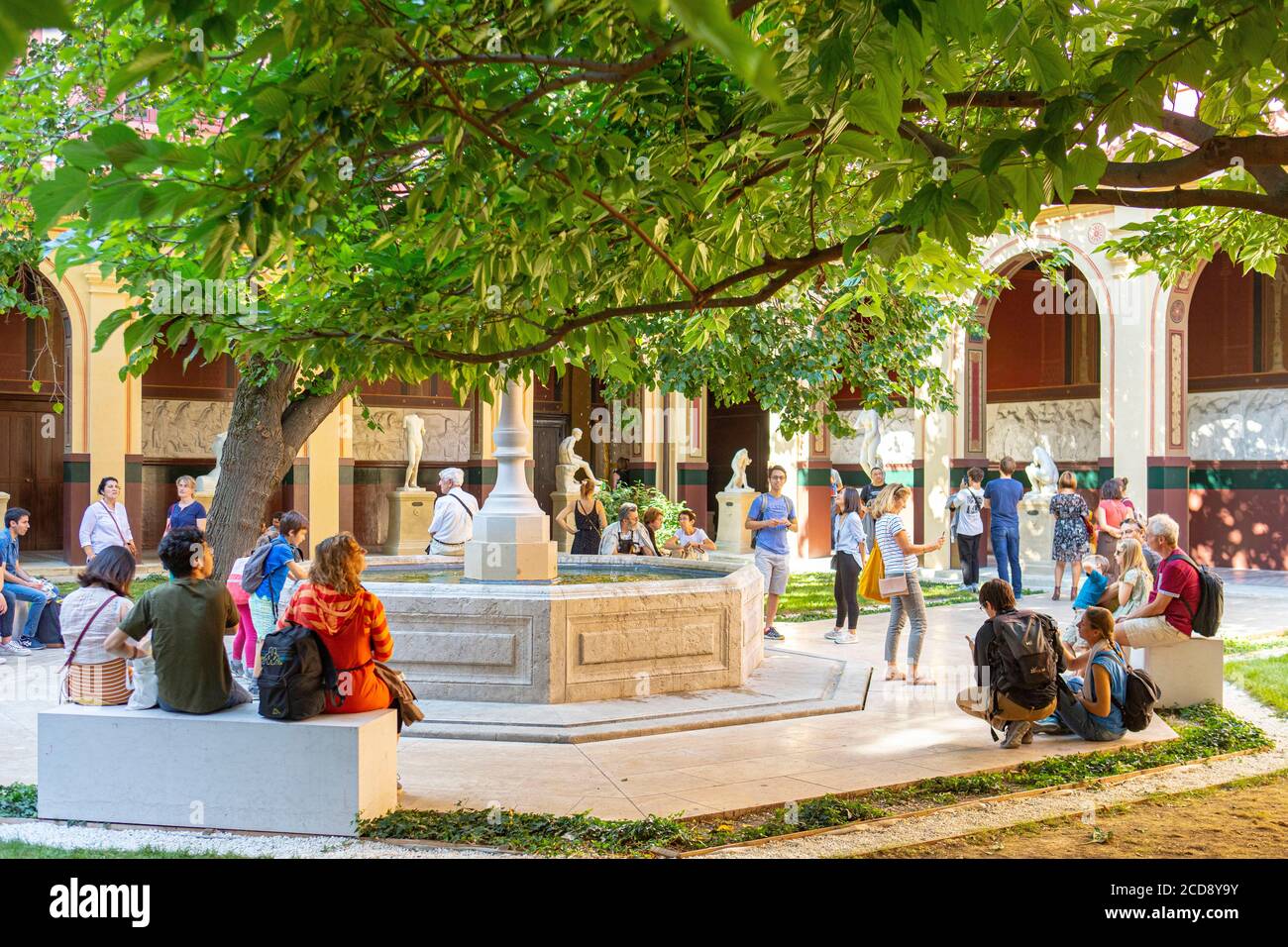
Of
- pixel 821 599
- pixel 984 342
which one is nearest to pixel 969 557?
pixel 821 599

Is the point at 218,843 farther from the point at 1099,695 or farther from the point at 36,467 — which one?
the point at 36,467

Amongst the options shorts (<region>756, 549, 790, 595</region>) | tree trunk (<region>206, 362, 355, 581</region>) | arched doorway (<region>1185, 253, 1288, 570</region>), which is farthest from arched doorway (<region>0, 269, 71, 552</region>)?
arched doorway (<region>1185, 253, 1288, 570</region>)

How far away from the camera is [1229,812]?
5.72 metres

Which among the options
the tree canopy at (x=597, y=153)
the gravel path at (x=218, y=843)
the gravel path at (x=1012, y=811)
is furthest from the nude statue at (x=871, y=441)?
the gravel path at (x=218, y=843)

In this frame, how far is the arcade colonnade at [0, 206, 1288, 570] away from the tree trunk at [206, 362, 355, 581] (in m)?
9.56

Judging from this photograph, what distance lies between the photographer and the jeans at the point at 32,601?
1083cm

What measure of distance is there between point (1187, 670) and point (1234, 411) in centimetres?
1345

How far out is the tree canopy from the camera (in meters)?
2.93

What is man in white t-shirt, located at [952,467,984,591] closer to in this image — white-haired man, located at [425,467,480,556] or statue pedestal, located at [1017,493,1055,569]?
statue pedestal, located at [1017,493,1055,569]

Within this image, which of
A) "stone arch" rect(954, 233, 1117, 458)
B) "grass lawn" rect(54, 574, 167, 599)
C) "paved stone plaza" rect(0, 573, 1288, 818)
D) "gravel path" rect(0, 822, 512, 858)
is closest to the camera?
"gravel path" rect(0, 822, 512, 858)

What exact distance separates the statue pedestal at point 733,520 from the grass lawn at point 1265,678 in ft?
39.3

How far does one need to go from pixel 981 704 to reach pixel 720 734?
5.46 feet

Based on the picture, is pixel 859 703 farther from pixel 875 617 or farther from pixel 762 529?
pixel 875 617

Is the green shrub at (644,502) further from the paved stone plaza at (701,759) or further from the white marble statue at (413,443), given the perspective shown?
the paved stone plaza at (701,759)
